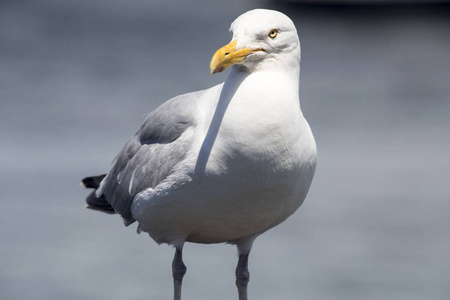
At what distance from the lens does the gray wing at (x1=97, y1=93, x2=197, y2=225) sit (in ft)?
15.4

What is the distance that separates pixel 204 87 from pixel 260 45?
1020cm

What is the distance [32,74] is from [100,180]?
415 inches

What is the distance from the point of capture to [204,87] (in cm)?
1447

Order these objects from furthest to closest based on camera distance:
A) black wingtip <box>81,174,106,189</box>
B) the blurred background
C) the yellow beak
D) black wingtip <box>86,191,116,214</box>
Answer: the blurred background, black wingtip <box>81,174,106,189</box>, black wingtip <box>86,191,116,214</box>, the yellow beak

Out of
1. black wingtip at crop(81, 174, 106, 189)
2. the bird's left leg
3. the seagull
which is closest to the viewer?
the seagull

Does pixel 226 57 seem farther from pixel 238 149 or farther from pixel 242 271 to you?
pixel 242 271

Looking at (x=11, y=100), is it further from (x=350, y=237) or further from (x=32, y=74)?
(x=350, y=237)

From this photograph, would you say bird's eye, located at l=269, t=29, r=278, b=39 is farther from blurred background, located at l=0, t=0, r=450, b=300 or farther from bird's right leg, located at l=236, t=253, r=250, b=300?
blurred background, located at l=0, t=0, r=450, b=300

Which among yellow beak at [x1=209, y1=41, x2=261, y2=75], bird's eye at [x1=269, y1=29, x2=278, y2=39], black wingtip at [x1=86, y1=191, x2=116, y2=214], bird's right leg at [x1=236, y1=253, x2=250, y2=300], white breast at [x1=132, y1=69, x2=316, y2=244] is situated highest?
bird's eye at [x1=269, y1=29, x2=278, y2=39]

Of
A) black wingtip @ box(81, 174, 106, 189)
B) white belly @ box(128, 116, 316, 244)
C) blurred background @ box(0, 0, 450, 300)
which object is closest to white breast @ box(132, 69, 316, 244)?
white belly @ box(128, 116, 316, 244)

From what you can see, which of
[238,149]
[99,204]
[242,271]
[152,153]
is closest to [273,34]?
[238,149]

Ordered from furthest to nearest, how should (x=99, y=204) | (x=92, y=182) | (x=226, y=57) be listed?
1. (x=92, y=182)
2. (x=99, y=204)
3. (x=226, y=57)

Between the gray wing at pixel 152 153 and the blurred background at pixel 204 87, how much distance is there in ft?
9.36

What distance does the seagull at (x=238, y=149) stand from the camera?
4.28 metres
